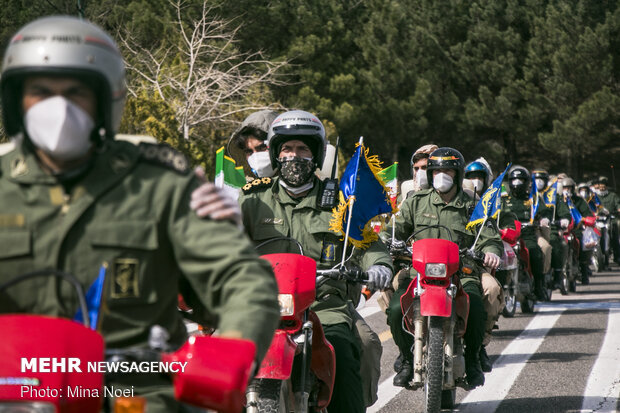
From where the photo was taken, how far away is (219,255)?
263 cm

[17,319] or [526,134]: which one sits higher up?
[526,134]

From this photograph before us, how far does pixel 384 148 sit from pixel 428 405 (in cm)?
3664

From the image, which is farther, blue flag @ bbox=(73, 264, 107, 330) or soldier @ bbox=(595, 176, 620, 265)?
soldier @ bbox=(595, 176, 620, 265)

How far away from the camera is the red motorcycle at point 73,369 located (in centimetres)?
226

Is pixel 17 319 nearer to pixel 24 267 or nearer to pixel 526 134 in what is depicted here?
pixel 24 267

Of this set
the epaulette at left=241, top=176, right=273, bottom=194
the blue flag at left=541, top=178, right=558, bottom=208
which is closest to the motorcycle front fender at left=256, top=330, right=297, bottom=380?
the epaulette at left=241, top=176, right=273, bottom=194

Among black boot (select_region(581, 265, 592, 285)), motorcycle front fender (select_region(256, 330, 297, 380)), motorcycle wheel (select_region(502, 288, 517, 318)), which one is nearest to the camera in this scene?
motorcycle front fender (select_region(256, 330, 297, 380))

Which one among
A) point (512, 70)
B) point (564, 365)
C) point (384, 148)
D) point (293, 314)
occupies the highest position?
point (512, 70)

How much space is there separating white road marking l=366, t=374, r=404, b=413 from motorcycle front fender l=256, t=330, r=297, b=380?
3.23 meters

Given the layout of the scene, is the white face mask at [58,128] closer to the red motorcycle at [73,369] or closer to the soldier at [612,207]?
the red motorcycle at [73,369]

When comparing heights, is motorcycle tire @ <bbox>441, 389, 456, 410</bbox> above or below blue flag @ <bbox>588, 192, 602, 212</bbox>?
below

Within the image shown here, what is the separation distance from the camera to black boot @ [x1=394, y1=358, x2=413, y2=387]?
7559 millimetres

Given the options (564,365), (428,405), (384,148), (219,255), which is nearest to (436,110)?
(384,148)

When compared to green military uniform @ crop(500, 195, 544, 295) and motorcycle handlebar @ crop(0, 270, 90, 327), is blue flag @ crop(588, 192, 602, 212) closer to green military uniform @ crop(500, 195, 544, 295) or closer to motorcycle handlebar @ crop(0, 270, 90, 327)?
green military uniform @ crop(500, 195, 544, 295)
